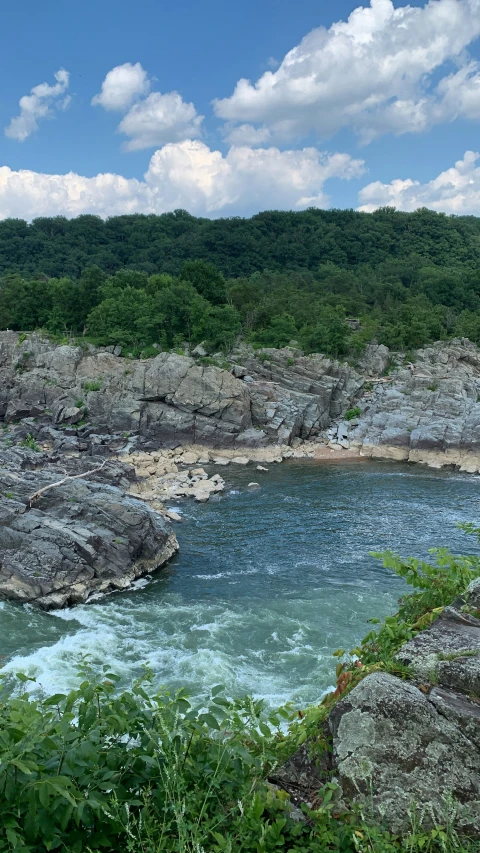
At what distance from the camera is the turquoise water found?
1391cm

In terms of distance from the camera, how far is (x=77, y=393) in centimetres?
4344

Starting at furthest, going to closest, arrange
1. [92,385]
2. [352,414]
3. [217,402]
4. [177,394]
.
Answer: [352,414] < [92,385] < [177,394] < [217,402]

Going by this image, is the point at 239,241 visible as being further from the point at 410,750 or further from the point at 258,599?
the point at 410,750

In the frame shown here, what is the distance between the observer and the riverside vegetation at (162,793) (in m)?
3.38

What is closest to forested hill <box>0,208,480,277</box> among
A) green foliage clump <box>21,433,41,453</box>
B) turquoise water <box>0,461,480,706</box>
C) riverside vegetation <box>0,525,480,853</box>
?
green foliage clump <box>21,433,41,453</box>

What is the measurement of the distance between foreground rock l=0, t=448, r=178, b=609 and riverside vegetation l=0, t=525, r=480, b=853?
46.2ft

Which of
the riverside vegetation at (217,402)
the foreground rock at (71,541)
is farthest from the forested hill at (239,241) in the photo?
the foreground rock at (71,541)

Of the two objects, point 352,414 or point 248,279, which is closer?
point 352,414

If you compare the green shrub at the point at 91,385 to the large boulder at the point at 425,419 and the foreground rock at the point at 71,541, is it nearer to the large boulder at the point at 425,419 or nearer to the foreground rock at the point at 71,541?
the large boulder at the point at 425,419

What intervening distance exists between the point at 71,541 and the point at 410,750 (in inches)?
641

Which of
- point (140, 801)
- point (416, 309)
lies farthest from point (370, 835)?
point (416, 309)

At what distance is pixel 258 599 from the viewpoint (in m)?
18.2

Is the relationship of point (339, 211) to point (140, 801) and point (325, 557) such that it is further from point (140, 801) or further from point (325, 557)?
point (140, 801)

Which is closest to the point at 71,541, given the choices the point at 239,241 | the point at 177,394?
the point at 177,394
